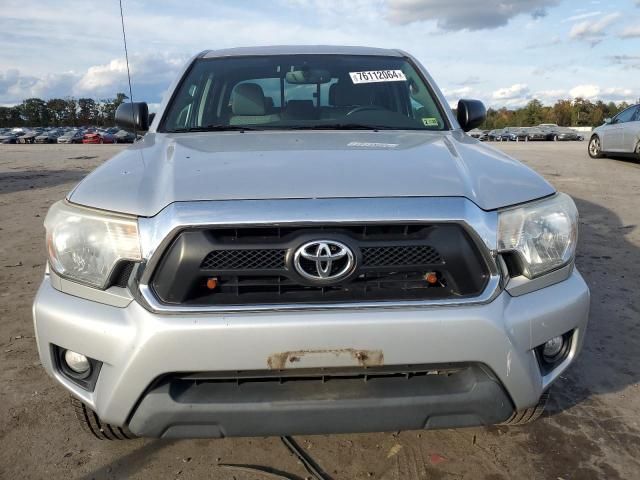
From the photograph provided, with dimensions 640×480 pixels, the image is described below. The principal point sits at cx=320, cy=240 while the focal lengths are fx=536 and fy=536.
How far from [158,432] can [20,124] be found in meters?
109

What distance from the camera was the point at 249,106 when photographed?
321 centimetres

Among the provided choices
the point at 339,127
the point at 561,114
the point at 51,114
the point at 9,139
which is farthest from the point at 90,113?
the point at 339,127

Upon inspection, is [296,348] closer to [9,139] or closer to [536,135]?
[9,139]

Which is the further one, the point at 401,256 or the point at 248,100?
the point at 248,100

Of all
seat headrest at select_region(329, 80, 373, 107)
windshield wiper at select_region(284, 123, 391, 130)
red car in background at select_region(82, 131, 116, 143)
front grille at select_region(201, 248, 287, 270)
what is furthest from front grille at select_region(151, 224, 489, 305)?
red car in background at select_region(82, 131, 116, 143)

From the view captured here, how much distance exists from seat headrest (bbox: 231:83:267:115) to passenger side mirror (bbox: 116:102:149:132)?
626 millimetres

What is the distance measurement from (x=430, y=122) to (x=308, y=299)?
173cm

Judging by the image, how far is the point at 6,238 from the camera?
616 cm

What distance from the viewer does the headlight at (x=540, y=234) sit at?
1.95 meters

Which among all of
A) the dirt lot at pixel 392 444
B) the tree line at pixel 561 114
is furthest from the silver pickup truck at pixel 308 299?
the tree line at pixel 561 114

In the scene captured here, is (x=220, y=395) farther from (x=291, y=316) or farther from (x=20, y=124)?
(x=20, y=124)

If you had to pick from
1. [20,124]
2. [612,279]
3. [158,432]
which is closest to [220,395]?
[158,432]

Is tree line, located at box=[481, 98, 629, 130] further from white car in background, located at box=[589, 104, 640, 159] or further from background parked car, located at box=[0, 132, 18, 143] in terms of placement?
→ white car in background, located at box=[589, 104, 640, 159]

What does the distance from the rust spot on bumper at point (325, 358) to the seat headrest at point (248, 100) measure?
181 centimetres
